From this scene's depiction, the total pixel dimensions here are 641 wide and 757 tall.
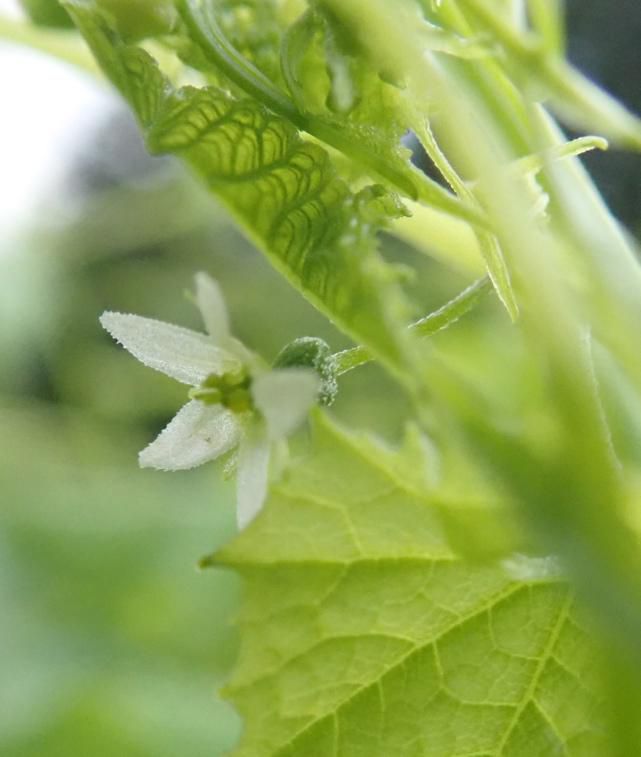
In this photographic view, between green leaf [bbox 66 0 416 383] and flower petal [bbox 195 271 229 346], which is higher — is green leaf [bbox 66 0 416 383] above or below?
above

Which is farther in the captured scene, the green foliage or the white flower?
the green foliage

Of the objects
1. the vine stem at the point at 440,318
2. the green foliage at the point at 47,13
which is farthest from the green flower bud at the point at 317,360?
the green foliage at the point at 47,13

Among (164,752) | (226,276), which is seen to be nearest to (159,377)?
(226,276)

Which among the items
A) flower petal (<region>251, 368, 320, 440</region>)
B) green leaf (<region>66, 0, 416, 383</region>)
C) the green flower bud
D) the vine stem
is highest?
green leaf (<region>66, 0, 416, 383</region>)

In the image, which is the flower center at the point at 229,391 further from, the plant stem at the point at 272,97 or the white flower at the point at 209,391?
the plant stem at the point at 272,97

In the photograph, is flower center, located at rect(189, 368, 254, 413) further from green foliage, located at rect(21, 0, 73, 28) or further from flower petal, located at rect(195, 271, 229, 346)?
green foliage, located at rect(21, 0, 73, 28)

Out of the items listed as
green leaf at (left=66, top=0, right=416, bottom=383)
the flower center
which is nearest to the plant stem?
green leaf at (left=66, top=0, right=416, bottom=383)

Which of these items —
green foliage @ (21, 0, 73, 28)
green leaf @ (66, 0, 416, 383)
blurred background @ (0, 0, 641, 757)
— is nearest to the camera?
green leaf @ (66, 0, 416, 383)
